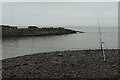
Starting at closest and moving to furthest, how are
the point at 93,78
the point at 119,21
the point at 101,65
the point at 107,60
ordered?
1. the point at 93,78
2. the point at 101,65
3. the point at 107,60
4. the point at 119,21

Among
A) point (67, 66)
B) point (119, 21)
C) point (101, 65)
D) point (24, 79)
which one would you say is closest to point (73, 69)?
point (67, 66)

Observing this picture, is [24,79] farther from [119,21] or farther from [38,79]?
[119,21]

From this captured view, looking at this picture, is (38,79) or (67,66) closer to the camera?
(38,79)

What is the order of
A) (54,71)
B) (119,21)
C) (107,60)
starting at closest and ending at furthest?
(54,71) < (107,60) < (119,21)

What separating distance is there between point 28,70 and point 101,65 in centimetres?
451

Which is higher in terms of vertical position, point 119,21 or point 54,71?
point 119,21

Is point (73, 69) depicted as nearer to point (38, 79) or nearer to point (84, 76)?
point (84, 76)

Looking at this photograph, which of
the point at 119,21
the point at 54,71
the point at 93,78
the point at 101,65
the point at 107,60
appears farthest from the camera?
the point at 119,21

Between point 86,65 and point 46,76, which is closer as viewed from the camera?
point 46,76

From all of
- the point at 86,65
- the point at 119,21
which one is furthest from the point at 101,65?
the point at 119,21

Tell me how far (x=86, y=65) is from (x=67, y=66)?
119cm

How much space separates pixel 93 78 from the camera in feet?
36.0

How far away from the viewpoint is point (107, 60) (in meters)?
15.2

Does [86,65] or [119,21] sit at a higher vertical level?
[119,21]
